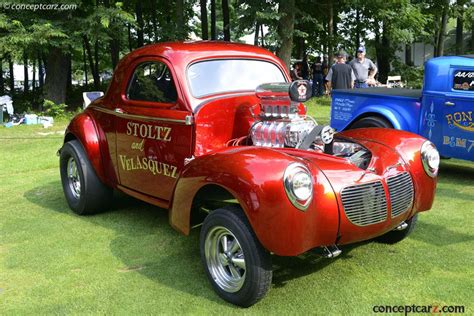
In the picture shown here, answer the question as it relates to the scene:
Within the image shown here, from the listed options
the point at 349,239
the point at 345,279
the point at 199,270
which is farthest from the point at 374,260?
the point at 199,270

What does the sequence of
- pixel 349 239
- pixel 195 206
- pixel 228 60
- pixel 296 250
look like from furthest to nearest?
pixel 228 60 < pixel 195 206 < pixel 349 239 < pixel 296 250

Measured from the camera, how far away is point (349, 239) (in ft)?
10.7

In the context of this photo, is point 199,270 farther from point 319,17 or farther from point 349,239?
point 319,17

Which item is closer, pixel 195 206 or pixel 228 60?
pixel 195 206

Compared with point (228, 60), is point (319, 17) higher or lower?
higher

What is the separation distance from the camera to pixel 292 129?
3834mm

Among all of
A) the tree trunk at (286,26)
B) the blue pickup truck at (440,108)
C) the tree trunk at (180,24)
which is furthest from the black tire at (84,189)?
the tree trunk at (180,24)

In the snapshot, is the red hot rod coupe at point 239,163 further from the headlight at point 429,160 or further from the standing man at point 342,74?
the standing man at point 342,74

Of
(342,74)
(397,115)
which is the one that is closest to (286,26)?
(342,74)

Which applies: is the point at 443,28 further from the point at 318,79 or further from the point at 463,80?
the point at 463,80

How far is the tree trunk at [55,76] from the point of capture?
1559 cm

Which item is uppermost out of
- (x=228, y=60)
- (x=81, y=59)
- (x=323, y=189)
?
(x=81, y=59)

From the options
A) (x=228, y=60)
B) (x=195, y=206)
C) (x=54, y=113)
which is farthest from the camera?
(x=54, y=113)

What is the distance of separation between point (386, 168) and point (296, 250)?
1032 mm
